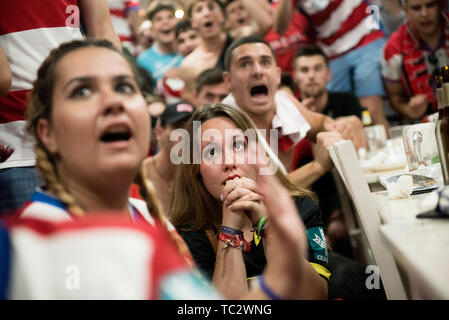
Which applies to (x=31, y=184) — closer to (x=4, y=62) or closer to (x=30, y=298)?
(x=4, y=62)

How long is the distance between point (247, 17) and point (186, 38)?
0.66 meters

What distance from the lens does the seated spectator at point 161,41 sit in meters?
4.82

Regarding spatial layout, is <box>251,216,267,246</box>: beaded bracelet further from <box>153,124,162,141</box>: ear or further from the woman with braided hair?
<box>153,124,162,141</box>: ear

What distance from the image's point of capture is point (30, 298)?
2.07 feet

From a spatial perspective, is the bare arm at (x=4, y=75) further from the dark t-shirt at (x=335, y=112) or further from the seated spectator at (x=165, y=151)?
the dark t-shirt at (x=335, y=112)

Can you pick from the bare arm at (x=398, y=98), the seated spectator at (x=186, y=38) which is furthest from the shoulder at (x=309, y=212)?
the seated spectator at (x=186, y=38)

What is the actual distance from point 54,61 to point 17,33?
0.50m

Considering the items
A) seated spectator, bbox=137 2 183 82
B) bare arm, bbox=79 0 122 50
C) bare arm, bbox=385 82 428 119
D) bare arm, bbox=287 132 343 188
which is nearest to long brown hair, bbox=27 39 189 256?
bare arm, bbox=79 0 122 50

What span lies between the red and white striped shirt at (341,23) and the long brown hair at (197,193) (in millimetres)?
2798

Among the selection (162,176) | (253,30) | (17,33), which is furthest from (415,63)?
(17,33)

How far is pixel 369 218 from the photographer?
4.19ft

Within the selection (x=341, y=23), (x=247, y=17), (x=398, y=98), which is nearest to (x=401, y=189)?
(x=398, y=98)

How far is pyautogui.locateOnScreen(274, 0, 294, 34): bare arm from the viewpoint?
3.77 metres
